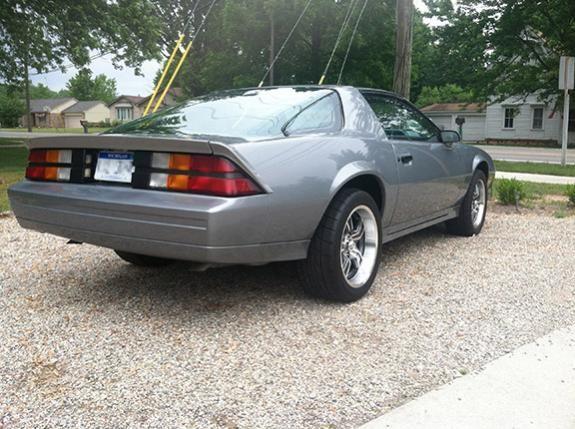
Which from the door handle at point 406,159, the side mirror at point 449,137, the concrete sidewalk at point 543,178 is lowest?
the concrete sidewalk at point 543,178

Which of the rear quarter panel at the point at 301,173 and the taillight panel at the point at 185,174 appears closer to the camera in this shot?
the taillight panel at the point at 185,174

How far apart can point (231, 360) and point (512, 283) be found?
244cm

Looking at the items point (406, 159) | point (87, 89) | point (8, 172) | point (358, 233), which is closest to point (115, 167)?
point (358, 233)

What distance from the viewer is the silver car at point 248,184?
309 cm

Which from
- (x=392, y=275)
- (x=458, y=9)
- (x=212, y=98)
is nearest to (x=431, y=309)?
(x=392, y=275)

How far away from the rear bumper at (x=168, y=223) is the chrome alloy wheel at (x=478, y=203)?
3.17 m

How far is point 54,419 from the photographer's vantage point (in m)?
2.38

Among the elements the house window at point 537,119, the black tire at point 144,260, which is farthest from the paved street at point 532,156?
the black tire at point 144,260

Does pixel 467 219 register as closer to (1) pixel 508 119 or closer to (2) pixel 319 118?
(2) pixel 319 118

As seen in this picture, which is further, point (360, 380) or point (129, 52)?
point (129, 52)

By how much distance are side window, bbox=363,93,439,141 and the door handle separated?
166 millimetres

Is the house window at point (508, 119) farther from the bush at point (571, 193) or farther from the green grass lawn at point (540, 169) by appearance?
the bush at point (571, 193)

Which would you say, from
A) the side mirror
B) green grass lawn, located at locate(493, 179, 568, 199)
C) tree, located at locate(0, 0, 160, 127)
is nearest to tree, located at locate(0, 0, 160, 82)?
tree, located at locate(0, 0, 160, 127)

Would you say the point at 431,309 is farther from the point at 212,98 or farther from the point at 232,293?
the point at 212,98
